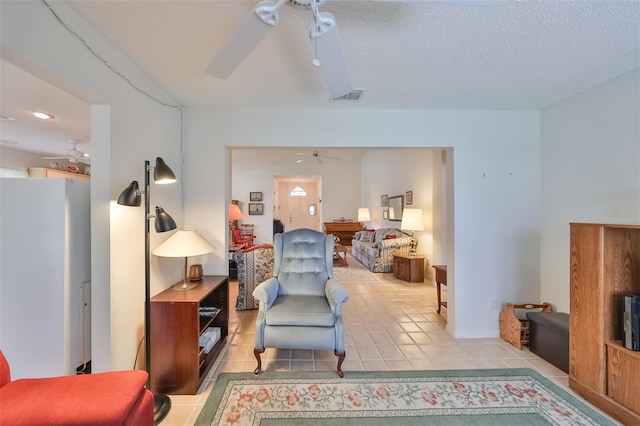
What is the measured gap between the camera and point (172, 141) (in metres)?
2.41

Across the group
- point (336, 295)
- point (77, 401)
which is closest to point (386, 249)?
point (336, 295)

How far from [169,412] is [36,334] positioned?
94 cm

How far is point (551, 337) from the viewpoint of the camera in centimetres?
A: 218

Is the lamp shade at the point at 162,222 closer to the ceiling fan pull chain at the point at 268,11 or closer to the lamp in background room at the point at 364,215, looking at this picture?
the ceiling fan pull chain at the point at 268,11

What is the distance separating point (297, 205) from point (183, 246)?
25.9 ft

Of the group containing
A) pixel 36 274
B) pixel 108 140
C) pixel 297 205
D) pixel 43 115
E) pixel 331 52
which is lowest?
pixel 36 274

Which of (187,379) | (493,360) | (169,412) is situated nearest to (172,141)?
(187,379)

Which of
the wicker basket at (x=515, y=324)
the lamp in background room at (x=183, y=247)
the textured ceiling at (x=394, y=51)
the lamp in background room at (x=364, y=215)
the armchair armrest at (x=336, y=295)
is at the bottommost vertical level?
the wicker basket at (x=515, y=324)

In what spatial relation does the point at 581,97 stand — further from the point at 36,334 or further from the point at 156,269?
the point at 36,334

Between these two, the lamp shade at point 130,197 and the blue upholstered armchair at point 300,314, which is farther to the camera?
the blue upholstered armchair at point 300,314

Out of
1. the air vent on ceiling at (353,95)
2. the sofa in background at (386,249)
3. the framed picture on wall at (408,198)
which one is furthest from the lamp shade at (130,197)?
the framed picture on wall at (408,198)

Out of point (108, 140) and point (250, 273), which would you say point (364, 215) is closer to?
point (250, 273)

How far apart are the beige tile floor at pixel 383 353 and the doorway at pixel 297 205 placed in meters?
6.55

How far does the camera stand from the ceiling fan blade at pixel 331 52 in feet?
3.59
